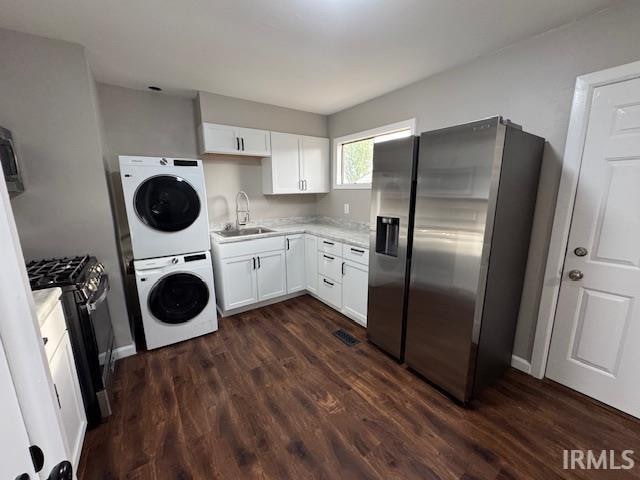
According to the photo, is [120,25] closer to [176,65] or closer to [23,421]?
[176,65]

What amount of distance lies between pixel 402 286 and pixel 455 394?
801 millimetres

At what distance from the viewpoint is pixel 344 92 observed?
2955 millimetres

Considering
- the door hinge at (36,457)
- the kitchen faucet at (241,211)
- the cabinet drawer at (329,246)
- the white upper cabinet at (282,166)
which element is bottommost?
the cabinet drawer at (329,246)

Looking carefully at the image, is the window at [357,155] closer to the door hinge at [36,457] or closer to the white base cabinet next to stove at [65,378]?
the white base cabinet next to stove at [65,378]

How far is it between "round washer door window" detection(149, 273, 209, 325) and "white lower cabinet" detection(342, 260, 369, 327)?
4.61 feet

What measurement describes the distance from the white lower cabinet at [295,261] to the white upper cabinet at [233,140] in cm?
111

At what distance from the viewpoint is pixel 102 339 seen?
2.00m

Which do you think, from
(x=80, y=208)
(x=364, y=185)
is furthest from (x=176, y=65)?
(x=364, y=185)

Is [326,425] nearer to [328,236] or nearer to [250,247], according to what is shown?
[328,236]

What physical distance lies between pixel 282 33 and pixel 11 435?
7.32 ft

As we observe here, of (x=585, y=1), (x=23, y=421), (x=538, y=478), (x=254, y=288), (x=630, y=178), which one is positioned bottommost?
(x=538, y=478)

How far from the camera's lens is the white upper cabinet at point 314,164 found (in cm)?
363

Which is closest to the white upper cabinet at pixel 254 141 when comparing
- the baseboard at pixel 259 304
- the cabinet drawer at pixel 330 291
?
the cabinet drawer at pixel 330 291

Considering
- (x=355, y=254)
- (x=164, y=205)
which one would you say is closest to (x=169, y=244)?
(x=164, y=205)
